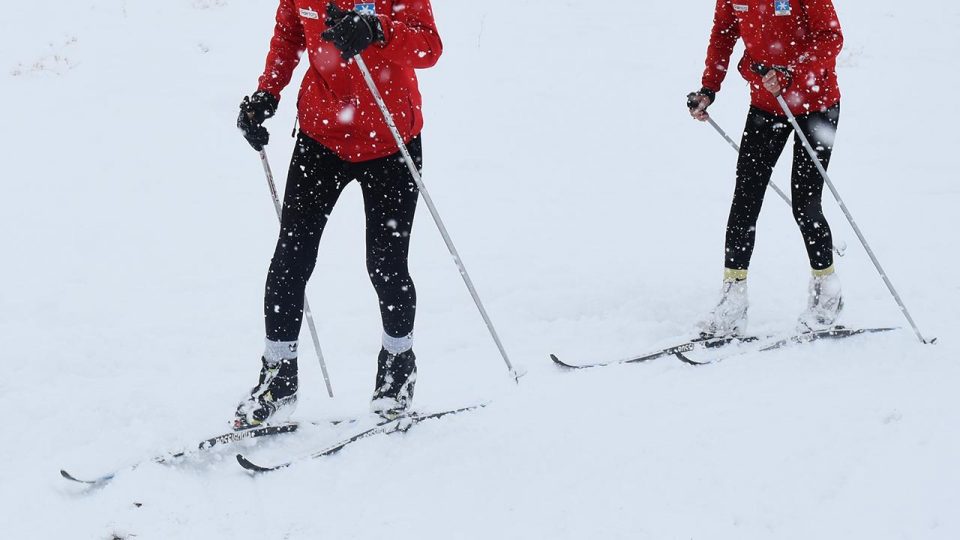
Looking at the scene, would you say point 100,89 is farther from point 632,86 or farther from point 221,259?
point 632,86

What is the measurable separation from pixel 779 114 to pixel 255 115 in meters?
3.00

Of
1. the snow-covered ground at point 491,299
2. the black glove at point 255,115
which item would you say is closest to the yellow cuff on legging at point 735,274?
the snow-covered ground at point 491,299

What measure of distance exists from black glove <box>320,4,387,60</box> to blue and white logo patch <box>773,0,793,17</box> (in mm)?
2471

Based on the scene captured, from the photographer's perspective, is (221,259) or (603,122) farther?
(603,122)

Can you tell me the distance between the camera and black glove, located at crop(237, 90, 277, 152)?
3.61m

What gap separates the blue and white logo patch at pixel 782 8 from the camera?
14.4 ft

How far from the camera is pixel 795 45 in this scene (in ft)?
14.8

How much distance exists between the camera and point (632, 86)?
9523mm

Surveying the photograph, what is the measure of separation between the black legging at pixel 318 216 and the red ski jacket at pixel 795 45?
7.47 ft

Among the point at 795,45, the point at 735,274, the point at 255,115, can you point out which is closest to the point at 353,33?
the point at 255,115

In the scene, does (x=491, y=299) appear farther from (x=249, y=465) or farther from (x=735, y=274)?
(x=249, y=465)

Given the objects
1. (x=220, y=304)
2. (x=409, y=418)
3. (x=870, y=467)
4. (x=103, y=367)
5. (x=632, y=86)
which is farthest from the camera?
(x=632, y=86)

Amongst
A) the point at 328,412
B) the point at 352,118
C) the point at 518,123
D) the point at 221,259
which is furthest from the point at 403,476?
the point at 518,123

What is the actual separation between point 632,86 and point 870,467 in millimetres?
6864
